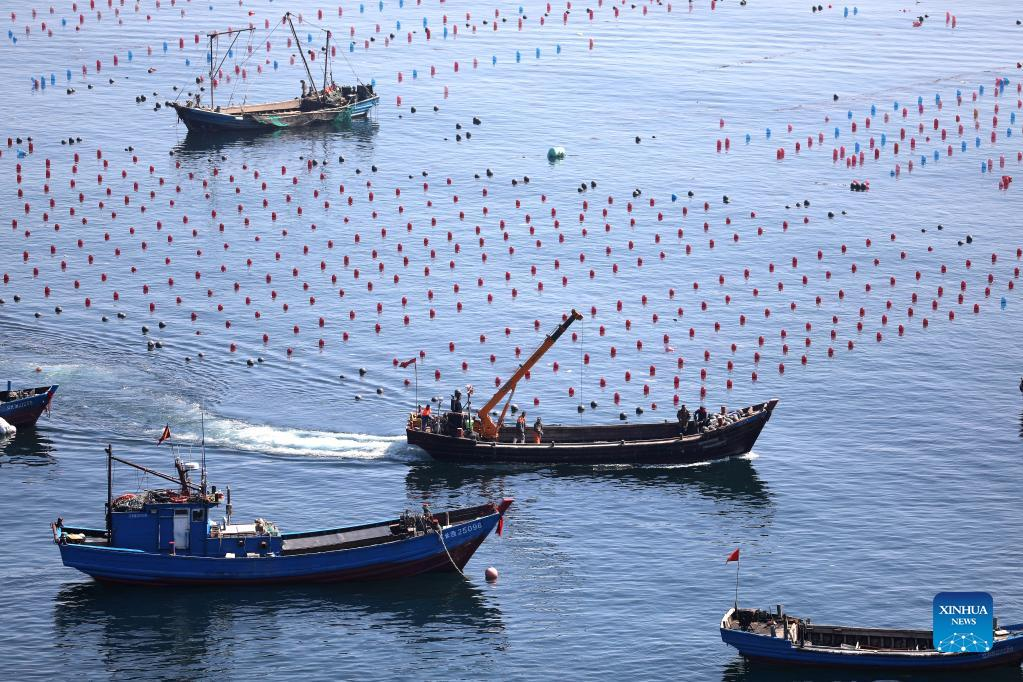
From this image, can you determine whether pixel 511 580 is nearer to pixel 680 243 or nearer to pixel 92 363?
pixel 92 363

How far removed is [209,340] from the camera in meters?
136

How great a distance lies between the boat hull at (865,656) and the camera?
8688 cm

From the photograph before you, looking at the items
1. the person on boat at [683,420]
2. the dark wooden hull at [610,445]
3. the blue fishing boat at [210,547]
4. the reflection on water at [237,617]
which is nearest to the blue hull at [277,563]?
the blue fishing boat at [210,547]

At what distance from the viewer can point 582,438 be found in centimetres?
11619

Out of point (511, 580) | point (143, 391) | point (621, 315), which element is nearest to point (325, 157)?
point (621, 315)

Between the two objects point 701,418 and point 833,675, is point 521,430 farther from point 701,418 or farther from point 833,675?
point 833,675

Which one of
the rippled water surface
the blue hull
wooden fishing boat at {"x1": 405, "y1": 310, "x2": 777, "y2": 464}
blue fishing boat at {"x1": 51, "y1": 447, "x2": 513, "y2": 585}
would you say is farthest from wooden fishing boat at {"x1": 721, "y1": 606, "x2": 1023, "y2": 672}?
wooden fishing boat at {"x1": 405, "y1": 310, "x2": 777, "y2": 464}

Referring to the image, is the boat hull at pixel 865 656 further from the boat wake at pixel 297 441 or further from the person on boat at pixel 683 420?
the boat wake at pixel 297 441

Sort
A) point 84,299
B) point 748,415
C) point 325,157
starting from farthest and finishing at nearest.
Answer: point 325,157
point 84,299
point 748,415

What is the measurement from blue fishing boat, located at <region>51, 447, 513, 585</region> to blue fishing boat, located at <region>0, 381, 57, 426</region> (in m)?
20.1

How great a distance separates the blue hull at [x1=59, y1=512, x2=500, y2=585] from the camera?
95.8 meters

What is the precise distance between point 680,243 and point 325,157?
156 feet

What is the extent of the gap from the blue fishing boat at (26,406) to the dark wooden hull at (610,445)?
23.3m

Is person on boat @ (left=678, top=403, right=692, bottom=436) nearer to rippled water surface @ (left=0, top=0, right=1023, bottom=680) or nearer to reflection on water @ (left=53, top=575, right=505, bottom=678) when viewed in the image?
rippled water surface @ (left=0, top=0, right=1023, bottom=680)
